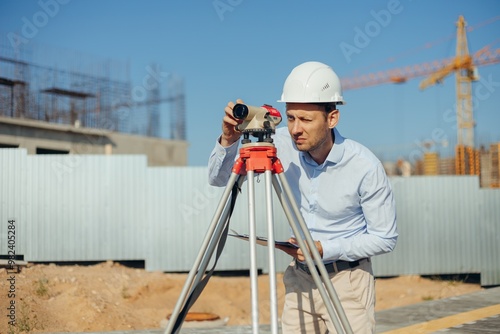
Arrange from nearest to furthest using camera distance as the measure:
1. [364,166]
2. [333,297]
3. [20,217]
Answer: [333,297] < [364,166] < [20,217]

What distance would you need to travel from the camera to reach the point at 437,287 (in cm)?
1293

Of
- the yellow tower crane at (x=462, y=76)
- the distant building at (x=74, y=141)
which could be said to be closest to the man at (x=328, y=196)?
the distant building at (x=74, y=141)

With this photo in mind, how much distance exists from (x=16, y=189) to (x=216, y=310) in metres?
4.49

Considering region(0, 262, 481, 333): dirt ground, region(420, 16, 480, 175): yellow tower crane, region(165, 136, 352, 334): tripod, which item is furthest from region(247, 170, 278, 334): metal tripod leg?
region(420, 16, 480, 175): yellow tower crane

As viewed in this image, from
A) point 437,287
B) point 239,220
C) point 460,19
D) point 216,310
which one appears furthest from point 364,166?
point 460,19

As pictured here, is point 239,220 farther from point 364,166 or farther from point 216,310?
point 364,166

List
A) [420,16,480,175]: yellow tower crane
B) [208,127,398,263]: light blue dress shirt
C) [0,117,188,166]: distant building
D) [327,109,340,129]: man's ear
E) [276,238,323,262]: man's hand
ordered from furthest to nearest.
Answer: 1. [420,16,480,175]: yellow tower crane
2. [0,117,188,166]: distant building
3. [327,109,340,129]: man's ear
4. [208,127,398,263]: light blue dress shirt
5. [276,238,323,262]: man's hand

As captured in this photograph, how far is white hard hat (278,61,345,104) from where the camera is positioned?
119 inches

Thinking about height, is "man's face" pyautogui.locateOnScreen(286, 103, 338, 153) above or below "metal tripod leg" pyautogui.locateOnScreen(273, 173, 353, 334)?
above

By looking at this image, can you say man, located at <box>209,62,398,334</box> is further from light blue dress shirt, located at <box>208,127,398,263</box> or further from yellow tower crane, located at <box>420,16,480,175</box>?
yellow tower crane, located at <box>420,16,480,175</box>

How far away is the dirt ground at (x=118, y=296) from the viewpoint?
27.0 feet

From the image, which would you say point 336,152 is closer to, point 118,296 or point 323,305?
point 323,305

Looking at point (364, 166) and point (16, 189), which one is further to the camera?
point (16, 189)

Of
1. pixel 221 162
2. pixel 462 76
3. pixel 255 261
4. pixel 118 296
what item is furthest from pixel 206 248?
pixel 462 76
